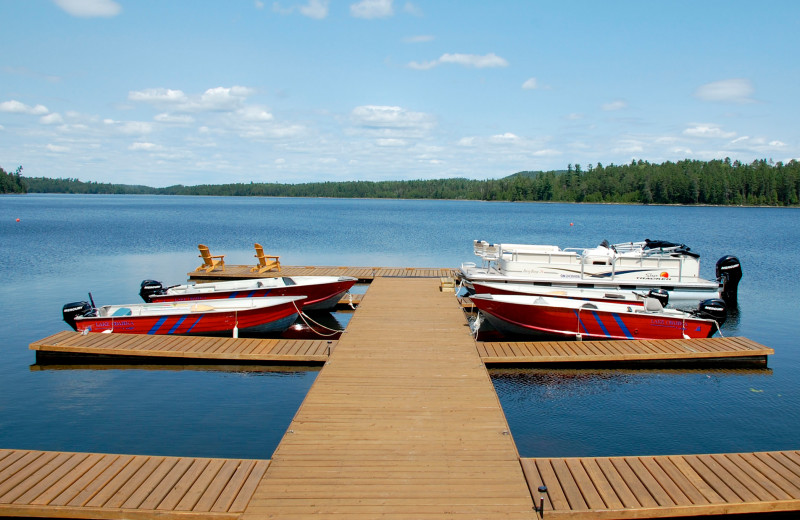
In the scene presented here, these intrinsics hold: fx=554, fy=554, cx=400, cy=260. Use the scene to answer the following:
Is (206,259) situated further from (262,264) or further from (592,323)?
(592,323)

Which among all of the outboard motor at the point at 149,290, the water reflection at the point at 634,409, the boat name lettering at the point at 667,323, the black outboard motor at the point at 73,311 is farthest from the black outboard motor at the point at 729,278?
the black outboard motor at the point at 73,311

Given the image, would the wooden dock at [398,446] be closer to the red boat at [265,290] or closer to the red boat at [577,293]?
the red boat at [577,293]

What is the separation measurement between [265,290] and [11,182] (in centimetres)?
18283

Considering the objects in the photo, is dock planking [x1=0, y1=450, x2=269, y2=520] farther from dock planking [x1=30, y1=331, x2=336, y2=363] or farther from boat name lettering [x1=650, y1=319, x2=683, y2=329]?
boat name lettering [x1=650, y1=319, x2=683, y2=329]

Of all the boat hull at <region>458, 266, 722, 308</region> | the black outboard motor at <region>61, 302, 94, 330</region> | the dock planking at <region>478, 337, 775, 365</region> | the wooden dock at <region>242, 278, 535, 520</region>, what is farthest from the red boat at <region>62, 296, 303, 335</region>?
the boat hull at <region>458, 266, 722, 308</region>

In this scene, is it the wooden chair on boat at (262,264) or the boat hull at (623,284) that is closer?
the boat hull at (623,284)

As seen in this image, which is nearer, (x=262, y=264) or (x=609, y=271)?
(x=609, y=271)

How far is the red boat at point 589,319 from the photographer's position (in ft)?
39.5

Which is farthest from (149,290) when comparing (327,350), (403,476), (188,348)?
(403,476)

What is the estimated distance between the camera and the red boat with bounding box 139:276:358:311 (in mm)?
14602

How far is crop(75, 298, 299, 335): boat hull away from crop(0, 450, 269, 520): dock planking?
6027mm

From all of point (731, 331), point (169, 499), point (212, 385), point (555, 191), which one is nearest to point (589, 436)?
point (169, 499)

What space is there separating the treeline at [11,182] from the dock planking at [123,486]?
181496 millimetres

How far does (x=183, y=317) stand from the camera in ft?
40.4
